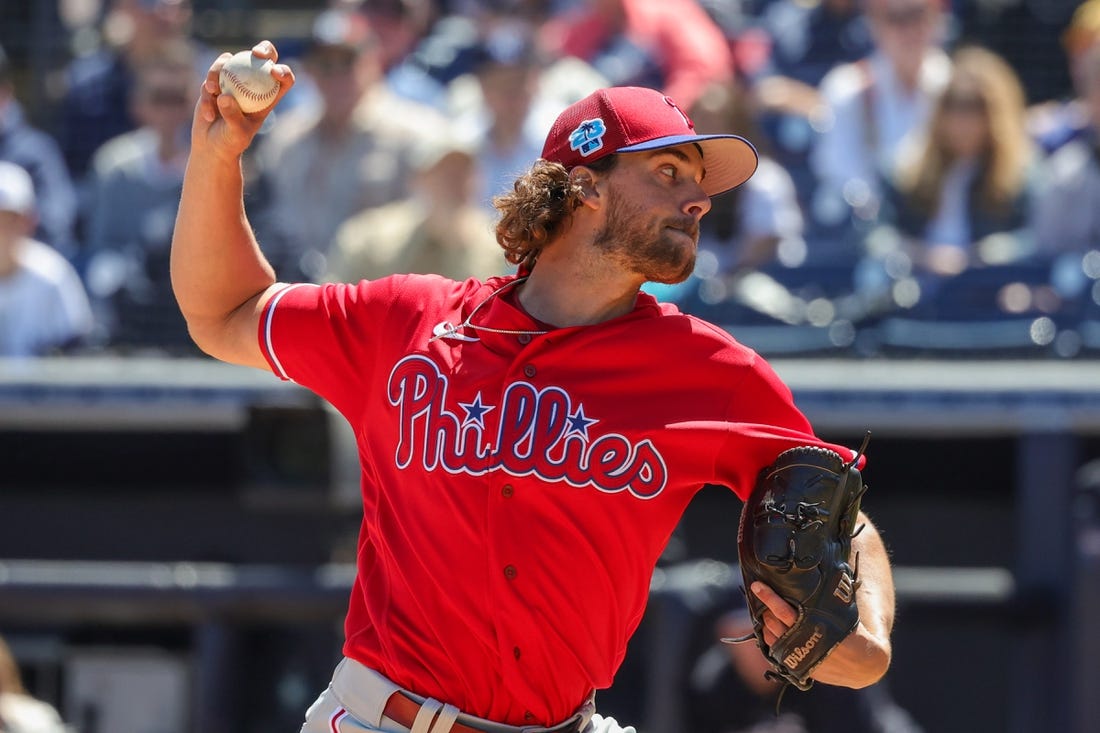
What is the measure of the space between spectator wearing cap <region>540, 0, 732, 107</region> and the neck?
4.33 meters

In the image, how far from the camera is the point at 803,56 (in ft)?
26.2

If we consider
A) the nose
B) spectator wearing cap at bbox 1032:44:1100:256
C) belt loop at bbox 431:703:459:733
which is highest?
the nose

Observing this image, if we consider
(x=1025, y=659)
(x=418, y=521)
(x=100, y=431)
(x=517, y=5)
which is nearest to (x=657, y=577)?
(x=1025, y=659)

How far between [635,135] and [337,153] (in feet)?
14.5

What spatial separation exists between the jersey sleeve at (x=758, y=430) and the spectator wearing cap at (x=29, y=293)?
168 inches

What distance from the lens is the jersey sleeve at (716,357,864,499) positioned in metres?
2.82

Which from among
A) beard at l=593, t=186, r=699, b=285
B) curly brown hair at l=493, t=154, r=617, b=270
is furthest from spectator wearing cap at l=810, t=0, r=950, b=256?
beard at l=593, t=186, r=699, b=285

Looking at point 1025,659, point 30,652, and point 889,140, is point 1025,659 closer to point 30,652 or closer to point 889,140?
point 889,140

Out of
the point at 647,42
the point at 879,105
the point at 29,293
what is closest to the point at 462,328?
the point at 29,293

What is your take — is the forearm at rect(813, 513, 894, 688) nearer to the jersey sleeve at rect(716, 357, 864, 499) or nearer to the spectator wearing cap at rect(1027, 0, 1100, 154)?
the jersey sleeve at rect(716, 357, 864, 499)

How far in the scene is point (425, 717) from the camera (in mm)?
2842

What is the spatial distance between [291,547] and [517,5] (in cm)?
324

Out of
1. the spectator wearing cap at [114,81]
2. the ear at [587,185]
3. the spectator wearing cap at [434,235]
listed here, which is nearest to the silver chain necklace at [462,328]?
the ear at [587,185]

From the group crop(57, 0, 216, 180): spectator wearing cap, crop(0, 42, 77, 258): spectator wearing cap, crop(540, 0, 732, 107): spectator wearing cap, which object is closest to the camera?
crop(540, 0, 732, 107): spectator wearing cap
